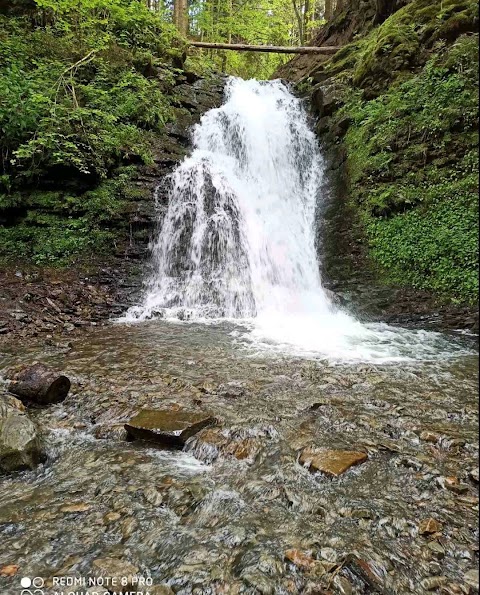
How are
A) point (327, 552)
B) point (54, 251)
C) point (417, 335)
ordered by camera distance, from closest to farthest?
point (327, 552) → point (417, 335) → point (54, 251)

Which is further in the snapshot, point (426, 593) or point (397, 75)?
point (397, 75)

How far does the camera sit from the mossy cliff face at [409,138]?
250 inches

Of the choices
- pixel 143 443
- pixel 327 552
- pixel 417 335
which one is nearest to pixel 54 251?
pixel 143 443

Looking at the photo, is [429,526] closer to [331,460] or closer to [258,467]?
[331,460]

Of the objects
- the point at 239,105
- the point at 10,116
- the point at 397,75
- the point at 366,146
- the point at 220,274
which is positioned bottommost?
the point at 220,274

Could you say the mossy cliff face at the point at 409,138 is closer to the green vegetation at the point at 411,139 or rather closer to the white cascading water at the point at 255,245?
the green vegetation at the point at 411,139

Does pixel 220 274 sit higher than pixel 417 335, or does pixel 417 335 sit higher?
pixel 220 274

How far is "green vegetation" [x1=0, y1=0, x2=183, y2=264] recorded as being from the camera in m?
8.84

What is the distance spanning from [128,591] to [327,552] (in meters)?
1.08

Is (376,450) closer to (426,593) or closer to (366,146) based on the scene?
(426,593)

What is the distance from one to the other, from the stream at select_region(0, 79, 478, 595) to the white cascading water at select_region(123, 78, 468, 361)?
0.15 meters

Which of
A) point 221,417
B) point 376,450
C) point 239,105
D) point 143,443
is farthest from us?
point 239,105

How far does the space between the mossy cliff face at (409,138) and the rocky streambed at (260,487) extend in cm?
238

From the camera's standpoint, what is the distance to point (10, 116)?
845cm
